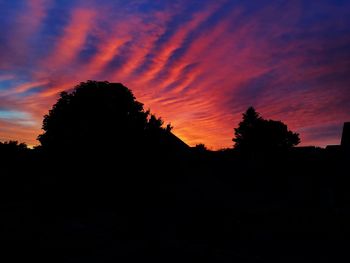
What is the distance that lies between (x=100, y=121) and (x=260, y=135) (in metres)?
52.4

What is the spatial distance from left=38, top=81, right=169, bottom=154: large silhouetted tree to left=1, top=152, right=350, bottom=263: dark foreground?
2.79ft

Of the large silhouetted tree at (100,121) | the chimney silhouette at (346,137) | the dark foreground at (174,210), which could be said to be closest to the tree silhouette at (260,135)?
the chimney silhouette at (346,137)

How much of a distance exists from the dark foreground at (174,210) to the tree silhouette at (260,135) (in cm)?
3961

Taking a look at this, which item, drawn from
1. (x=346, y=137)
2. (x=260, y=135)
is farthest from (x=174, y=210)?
(x=260, y=135)

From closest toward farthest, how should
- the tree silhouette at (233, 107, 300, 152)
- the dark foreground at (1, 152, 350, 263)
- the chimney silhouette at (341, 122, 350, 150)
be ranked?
1. the dark foreground at (1, 152, 350, 263)
2. the chimney silhouette at (341, 122, 350, 150)
3. the tree silhouette at (233, 107, 300, 152)

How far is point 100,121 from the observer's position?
15.6 m

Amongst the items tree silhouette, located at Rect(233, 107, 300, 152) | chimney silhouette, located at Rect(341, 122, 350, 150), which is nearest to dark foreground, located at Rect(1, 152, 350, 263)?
chimney silhouette, located at Rect(341, 122, 350, 150)

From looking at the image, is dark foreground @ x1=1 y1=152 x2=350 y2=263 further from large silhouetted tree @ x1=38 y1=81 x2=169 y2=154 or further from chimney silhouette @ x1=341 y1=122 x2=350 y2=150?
chimney silhouette @ x1=341 y1=122 x2=350 y2=150

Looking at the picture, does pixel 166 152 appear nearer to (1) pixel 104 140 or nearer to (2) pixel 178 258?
(1) pixel 104 140

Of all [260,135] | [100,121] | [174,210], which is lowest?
[174,210]

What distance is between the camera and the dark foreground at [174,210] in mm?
11930

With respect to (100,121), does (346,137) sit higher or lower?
higher

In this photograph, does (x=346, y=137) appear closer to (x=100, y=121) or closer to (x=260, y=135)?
(x=100, y=121)

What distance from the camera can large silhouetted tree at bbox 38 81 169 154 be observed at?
15.0 metres
